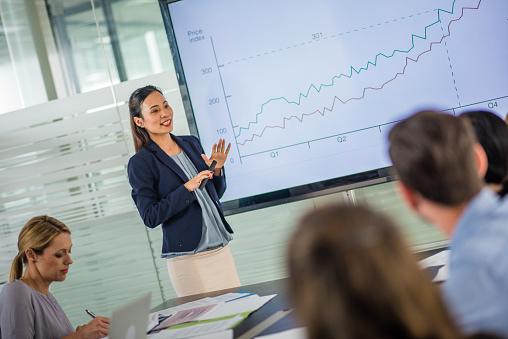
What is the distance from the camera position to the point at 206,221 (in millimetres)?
2975

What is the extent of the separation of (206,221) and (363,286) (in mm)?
2372

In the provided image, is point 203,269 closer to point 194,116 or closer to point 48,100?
point 194,116

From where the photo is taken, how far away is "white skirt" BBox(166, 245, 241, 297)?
9.70ft

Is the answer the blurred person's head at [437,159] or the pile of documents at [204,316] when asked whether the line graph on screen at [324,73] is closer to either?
the pile of documents at [204,316]

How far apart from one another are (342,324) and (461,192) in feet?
1.68

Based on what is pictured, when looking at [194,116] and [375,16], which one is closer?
[375,16]

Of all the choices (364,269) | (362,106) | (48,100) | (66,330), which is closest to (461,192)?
(364,269)

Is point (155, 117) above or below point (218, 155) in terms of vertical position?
above

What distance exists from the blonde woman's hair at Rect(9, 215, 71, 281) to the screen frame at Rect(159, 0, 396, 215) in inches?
46.7

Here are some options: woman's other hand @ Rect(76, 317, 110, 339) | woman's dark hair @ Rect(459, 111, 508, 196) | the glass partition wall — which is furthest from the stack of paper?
the glass partition wall

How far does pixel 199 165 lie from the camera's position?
3.12m

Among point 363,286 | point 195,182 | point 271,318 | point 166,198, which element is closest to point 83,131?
point 166,198

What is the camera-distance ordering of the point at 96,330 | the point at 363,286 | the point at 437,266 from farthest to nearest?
1. the point at 96,330
2. the point at 437,266
3. the point at 363,286

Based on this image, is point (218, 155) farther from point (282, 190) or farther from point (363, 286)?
point (363, 286)
